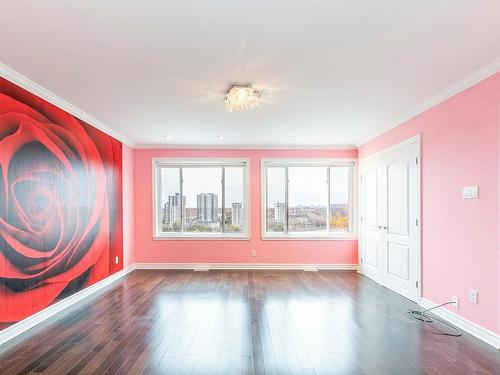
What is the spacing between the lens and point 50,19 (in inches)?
77.0

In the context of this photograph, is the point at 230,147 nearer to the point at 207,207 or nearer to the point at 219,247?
the point at 207,207

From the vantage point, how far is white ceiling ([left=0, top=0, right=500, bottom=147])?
1889 millimetres

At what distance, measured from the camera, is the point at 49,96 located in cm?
328

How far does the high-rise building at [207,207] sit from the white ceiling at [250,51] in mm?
2575

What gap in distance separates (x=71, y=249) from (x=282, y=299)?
294 centimetres

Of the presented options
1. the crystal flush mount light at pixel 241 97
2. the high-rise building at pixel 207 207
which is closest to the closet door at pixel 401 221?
the crystal flush mount light at pixel 241 97

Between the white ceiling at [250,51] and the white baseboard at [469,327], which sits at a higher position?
the white ceiling at [250,51]

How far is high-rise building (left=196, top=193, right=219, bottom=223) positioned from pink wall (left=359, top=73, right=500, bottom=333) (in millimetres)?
3931

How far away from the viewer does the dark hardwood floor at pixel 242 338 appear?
2346mm

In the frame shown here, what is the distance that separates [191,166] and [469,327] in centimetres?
517

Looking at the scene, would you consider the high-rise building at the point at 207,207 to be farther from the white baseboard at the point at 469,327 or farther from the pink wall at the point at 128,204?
the white baseboard at the point at 469,327

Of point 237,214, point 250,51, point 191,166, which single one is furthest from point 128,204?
point 250,51

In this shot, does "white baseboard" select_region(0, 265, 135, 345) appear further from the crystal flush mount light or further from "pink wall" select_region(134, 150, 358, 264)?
the crystal flush mount light

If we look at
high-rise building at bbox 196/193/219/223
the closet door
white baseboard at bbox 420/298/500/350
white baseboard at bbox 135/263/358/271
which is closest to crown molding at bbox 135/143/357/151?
high-rise building at bbox 196/193/219/223
